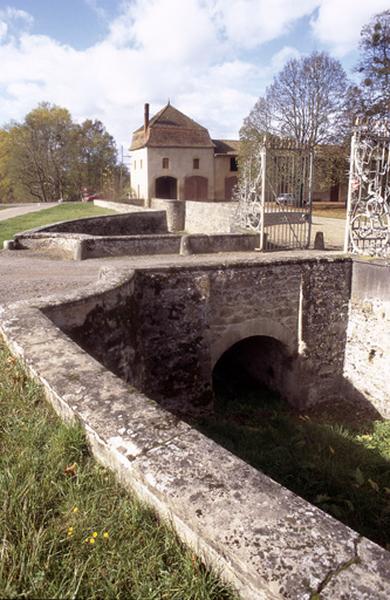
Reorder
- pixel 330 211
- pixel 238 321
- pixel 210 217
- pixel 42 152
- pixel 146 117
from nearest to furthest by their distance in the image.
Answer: pixel 238 321
pixel 210 217
pixel 330 211
pixel 146 117
pixel 42 152

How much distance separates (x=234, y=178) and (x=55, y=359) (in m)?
37.9

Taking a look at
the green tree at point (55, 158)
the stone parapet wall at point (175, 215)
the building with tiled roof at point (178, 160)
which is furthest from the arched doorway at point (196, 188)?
the stone parapet wall at point (175, 215)

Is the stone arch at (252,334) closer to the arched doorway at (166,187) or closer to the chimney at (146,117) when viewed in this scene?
the arched doorway at (166,187)

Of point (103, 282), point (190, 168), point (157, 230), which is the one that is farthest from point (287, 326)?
point (190, 168)

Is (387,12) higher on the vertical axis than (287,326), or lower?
higher

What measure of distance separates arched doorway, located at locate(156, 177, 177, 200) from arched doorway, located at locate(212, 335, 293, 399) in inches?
1138

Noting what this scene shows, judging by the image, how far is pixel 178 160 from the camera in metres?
36.6

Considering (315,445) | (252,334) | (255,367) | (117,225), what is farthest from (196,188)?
(315,445)

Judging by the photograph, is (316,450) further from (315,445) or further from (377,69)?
(377,69)

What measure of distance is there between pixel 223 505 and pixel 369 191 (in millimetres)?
8225

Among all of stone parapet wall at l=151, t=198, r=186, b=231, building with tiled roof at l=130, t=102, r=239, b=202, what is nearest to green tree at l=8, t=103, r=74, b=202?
building with tiled roof at l=130, t=102, r=239, b=202

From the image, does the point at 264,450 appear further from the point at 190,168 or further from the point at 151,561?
the point at 190,168

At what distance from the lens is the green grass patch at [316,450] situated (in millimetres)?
5539

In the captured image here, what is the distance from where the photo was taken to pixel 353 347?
30.1 ft
